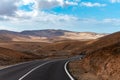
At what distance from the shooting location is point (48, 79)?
2144 centimetres

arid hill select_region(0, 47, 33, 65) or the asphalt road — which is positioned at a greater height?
the asphalt road

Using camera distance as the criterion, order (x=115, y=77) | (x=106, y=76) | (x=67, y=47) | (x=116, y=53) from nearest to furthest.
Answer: (x=115, y=77) → (x=106, y=76) → (x=116, y=53) → (x=67, y=47)

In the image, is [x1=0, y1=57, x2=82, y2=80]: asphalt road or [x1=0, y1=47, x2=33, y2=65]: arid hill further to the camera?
[x1=0, y1=47, x2=33, y2=65]: arid hill

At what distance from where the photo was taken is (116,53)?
87.9 ft

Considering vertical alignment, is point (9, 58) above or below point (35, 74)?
below

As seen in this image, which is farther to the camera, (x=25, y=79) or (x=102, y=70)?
(x=102, y=70)

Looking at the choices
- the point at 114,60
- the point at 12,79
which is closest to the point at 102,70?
the point at 114,60

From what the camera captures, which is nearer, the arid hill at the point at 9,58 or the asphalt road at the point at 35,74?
the asphalt road at the point at 35,74

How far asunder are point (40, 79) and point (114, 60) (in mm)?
6717

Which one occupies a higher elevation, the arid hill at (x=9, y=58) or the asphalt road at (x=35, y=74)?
the asphalt road at (x=35, y=74)

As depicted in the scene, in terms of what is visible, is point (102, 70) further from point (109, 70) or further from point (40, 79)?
point (40, 79)

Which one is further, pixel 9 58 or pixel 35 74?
pixel 9 58

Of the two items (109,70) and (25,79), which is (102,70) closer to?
(109,70)

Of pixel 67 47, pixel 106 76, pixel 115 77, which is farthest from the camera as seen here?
pixel 67 47
